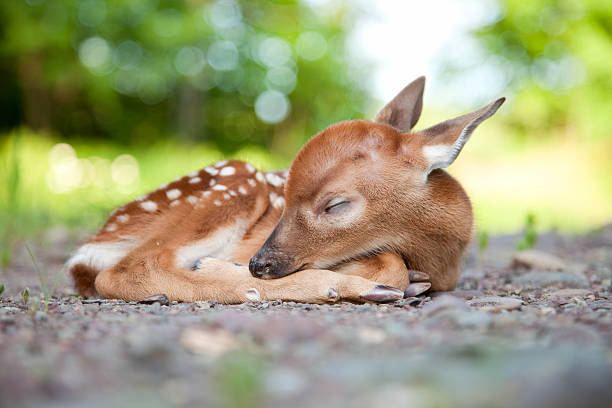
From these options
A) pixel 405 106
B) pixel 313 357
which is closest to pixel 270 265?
pixel 313 357

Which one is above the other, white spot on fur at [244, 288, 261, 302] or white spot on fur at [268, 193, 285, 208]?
white spot on fur at [268, 193, 285, 208]

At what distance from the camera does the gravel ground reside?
1345 mm

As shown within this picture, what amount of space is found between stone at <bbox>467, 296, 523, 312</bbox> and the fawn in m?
0.36

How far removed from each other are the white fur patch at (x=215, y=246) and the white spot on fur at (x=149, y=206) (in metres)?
0.40

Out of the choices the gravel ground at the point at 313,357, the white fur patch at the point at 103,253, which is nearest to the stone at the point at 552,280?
the gravel ground at the point at 313,357

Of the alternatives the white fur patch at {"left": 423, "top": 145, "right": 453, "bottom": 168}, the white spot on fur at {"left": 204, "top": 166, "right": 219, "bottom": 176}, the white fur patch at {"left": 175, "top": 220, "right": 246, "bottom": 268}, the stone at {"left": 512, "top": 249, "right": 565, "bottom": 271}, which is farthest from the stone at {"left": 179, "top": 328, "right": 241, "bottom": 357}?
the stone at {"left": 512, "top": 249, "right": 565, "bottom": 271}

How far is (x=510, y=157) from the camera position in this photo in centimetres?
1627

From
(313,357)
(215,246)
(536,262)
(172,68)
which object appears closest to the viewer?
(313,357)

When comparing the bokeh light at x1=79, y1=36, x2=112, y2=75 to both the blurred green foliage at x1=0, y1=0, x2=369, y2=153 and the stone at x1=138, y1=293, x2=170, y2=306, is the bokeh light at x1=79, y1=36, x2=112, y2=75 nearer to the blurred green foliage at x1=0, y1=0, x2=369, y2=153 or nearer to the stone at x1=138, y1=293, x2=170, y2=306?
the blurred green foliage at x1=0, y1=0, x2=369, y2=153

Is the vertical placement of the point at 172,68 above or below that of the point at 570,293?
above

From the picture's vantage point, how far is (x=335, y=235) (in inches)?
125

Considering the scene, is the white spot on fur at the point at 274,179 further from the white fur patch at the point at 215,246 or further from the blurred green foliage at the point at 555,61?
the blurred green foliage at the point at 555,61

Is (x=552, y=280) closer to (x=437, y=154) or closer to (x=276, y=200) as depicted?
(x=437, y=154)

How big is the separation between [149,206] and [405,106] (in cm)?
183
